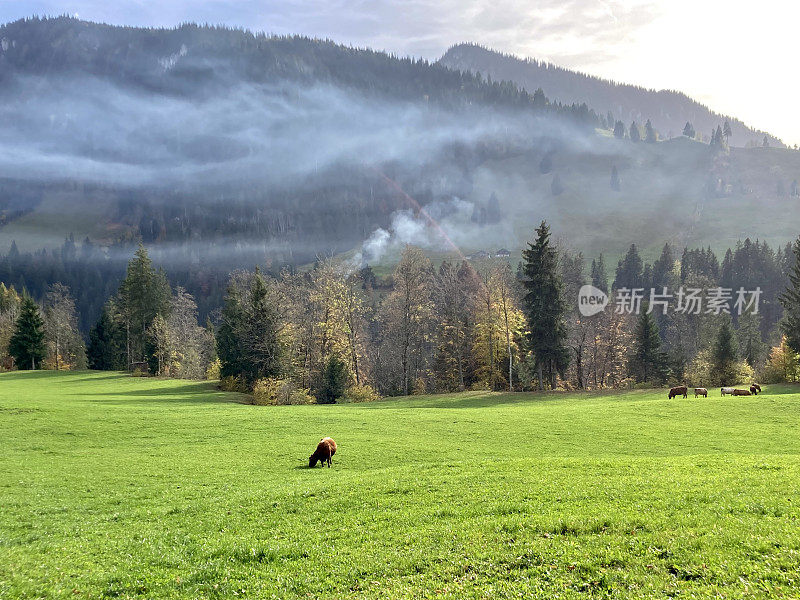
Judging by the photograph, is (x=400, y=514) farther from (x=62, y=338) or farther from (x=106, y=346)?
(x=62, y=338)

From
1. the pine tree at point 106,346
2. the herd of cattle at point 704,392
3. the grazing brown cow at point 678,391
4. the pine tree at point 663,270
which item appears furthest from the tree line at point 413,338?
the pine tree at point 663,270

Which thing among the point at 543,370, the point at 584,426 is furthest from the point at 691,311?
the point at 584,426

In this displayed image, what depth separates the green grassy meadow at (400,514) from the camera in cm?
1195

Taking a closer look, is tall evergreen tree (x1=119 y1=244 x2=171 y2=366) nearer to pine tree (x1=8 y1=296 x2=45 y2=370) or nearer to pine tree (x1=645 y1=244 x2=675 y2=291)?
pine tree (x1=8 y1=296 x2=45 y2=370)

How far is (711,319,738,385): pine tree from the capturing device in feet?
253

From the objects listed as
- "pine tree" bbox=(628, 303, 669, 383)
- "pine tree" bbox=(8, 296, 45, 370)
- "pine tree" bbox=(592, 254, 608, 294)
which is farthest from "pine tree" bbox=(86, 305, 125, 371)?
"pine tree" bbox=(592, 254, 608, 294)

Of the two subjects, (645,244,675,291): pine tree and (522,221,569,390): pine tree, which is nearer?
(522,221,569,390): pine tree

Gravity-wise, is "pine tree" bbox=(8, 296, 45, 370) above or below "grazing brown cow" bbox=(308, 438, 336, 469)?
above

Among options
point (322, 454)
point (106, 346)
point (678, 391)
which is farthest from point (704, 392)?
point (106, 346)

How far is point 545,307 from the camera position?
237ft

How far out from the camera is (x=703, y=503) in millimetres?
15695

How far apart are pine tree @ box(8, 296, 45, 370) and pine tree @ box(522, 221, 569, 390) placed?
92075mm

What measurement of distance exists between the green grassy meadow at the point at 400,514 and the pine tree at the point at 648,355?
5202cm

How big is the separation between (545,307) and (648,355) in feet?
89.7
